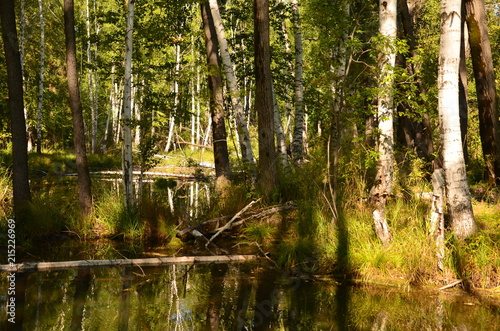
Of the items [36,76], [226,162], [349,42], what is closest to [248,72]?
[226,162]

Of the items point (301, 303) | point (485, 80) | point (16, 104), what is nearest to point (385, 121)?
point (301, 303)

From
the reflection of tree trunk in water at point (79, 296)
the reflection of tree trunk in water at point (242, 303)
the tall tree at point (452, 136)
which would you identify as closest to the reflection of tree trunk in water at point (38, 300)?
the reflection of tree trunk in water at point (79, 296)

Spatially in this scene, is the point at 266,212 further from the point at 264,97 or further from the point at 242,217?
the point at 264,97

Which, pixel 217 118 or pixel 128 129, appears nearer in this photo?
pixel 128 129

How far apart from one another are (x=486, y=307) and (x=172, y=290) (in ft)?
12.4

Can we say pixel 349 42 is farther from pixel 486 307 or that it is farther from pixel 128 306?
pixel 128 306

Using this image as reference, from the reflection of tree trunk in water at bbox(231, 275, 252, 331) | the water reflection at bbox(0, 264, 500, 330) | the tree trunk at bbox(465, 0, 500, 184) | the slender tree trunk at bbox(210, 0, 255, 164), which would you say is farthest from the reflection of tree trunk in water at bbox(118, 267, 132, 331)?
the tree trunk at bbox(465, 0, 500, 184)

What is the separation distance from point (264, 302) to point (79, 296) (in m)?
2.23

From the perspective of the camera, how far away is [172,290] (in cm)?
627

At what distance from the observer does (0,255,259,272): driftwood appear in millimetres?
6684

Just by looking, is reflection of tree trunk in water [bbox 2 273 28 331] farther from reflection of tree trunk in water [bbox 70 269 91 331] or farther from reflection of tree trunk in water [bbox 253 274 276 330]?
reflection of tree trunk in water [bbox 253 274 276 330]

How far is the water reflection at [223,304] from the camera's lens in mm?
5094

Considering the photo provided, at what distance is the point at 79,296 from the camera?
19.2 ft

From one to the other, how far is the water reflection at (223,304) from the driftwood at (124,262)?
12cm
